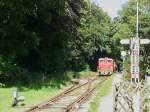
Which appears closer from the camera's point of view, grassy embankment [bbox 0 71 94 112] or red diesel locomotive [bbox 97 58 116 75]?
grassy embankment [bbox 0 71 94 112]

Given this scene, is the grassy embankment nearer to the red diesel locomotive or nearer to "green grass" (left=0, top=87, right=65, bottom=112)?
"green grass" (left=0, top=87, right=65, bottom=112)

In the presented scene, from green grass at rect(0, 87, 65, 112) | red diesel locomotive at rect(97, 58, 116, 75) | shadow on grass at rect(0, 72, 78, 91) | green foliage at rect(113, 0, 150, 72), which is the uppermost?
green foliage at rect(113, 0, 150, 72)

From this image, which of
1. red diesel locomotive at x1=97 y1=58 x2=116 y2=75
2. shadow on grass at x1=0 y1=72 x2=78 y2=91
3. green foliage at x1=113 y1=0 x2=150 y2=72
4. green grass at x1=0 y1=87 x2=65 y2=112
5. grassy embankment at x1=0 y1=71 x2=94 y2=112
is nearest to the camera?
green grass at x1=0 y1=87 x2=65 y2=112

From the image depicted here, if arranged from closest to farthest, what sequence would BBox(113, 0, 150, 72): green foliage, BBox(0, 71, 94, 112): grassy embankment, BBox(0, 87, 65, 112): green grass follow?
BBox(0, 87, 65, 112): green grass
BBox(0, 71, 94, 112): grassy embankment
BBox(113, 0, 150, 72): green foliage

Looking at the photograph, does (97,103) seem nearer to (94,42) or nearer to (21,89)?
(21,89)

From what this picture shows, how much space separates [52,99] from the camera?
102ft

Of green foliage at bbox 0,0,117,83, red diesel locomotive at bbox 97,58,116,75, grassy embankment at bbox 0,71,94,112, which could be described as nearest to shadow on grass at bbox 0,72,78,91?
grassy embankment at bbox 0,71,94,112

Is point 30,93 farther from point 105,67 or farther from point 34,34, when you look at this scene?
point 105,67

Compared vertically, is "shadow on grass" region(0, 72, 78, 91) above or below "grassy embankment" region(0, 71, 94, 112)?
above

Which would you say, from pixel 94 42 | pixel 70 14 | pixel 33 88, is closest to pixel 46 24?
pixel 70 14

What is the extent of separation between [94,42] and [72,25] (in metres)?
43.0

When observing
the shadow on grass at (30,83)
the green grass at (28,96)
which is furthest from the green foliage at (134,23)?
the green grass at (28,96)

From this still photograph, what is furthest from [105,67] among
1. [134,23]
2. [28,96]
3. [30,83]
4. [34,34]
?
[28,96]

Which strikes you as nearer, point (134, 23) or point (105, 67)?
point (134, 23)
